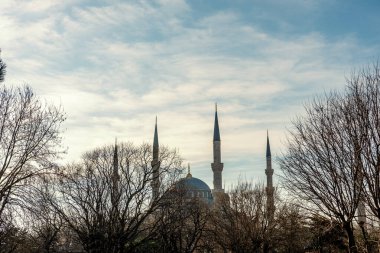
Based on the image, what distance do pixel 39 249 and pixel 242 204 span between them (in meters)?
18.2

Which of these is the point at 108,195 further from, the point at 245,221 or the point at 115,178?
the point at 245,221

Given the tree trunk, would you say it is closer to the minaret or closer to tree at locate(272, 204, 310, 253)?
the minaret

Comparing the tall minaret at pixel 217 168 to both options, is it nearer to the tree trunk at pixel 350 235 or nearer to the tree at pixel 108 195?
the tree at pixel 108 195

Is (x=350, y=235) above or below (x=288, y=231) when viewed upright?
below

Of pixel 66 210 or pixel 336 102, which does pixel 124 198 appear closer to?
pixel 66 210

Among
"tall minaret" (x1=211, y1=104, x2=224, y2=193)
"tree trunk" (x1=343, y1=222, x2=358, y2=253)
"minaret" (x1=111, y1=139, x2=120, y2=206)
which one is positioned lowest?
"tree trunk" (x1=343, y1=222, x2=358, y2=253)

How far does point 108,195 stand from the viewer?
108ft

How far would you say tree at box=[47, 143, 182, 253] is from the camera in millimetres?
31875

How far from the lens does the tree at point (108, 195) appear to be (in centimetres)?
3188

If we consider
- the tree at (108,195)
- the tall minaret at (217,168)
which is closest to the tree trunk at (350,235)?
the tree at (108,195)

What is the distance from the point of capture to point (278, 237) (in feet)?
134

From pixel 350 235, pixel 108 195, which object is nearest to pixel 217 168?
pixel 108 195

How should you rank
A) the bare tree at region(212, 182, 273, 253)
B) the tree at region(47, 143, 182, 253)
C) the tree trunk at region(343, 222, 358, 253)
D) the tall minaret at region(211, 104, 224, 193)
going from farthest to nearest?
the tall minaret at region(211, 104, 224, 193) < the bare tree at region(212, 182, 273, 253) < the tree at region(47, 143, 182, 253) < the tree trunk at region(343, 222, 358, 253)

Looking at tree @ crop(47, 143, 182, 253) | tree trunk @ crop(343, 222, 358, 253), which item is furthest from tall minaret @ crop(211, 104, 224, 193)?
tree trunk @ crop(343, 222, 358, 253)
